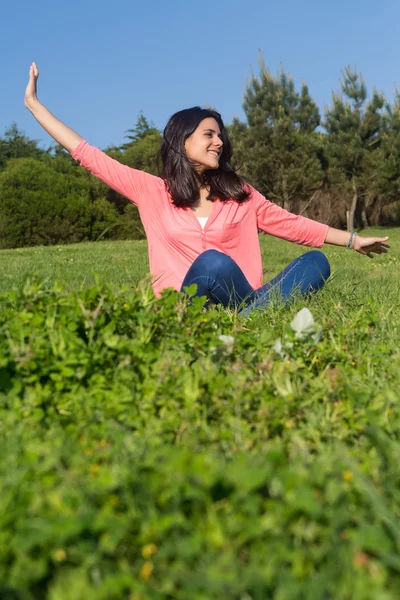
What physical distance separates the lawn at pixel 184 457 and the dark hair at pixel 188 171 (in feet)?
5.29

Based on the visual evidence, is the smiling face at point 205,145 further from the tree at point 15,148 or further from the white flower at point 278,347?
the tree at point 15,148

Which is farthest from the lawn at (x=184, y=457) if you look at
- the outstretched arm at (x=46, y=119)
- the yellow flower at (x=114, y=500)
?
the outstretched arm at (x=46, y=119)

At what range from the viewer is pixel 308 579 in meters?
1.12

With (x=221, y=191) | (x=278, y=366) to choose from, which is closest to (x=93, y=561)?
(x=278, y=366)

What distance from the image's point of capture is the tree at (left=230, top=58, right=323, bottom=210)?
92.6ft

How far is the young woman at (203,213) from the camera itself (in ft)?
13.1

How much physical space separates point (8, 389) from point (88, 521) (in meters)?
1.03

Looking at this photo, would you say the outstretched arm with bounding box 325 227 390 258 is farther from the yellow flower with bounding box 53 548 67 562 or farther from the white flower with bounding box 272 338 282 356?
the yellow flower with bounding box 53 548 67 562

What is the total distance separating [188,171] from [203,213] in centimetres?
30

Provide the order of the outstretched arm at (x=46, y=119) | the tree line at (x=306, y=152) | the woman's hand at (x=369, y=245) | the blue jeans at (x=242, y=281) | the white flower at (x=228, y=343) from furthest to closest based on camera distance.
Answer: the tree line at (x=306, y=152) < the woman's hand at (x=369, y=245) < the outstretched arm at (x=46, y=119) < the blue jeans at (x=242, y=281) < the white flower at (x=228, y=343)

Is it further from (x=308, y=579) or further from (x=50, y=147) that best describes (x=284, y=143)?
(x=308, y=579)

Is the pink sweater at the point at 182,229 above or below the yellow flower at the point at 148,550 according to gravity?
above

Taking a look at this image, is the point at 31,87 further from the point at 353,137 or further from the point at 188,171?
the point at 353,137

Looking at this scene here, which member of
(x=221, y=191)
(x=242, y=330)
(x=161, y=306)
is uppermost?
(x=221, y=191)
